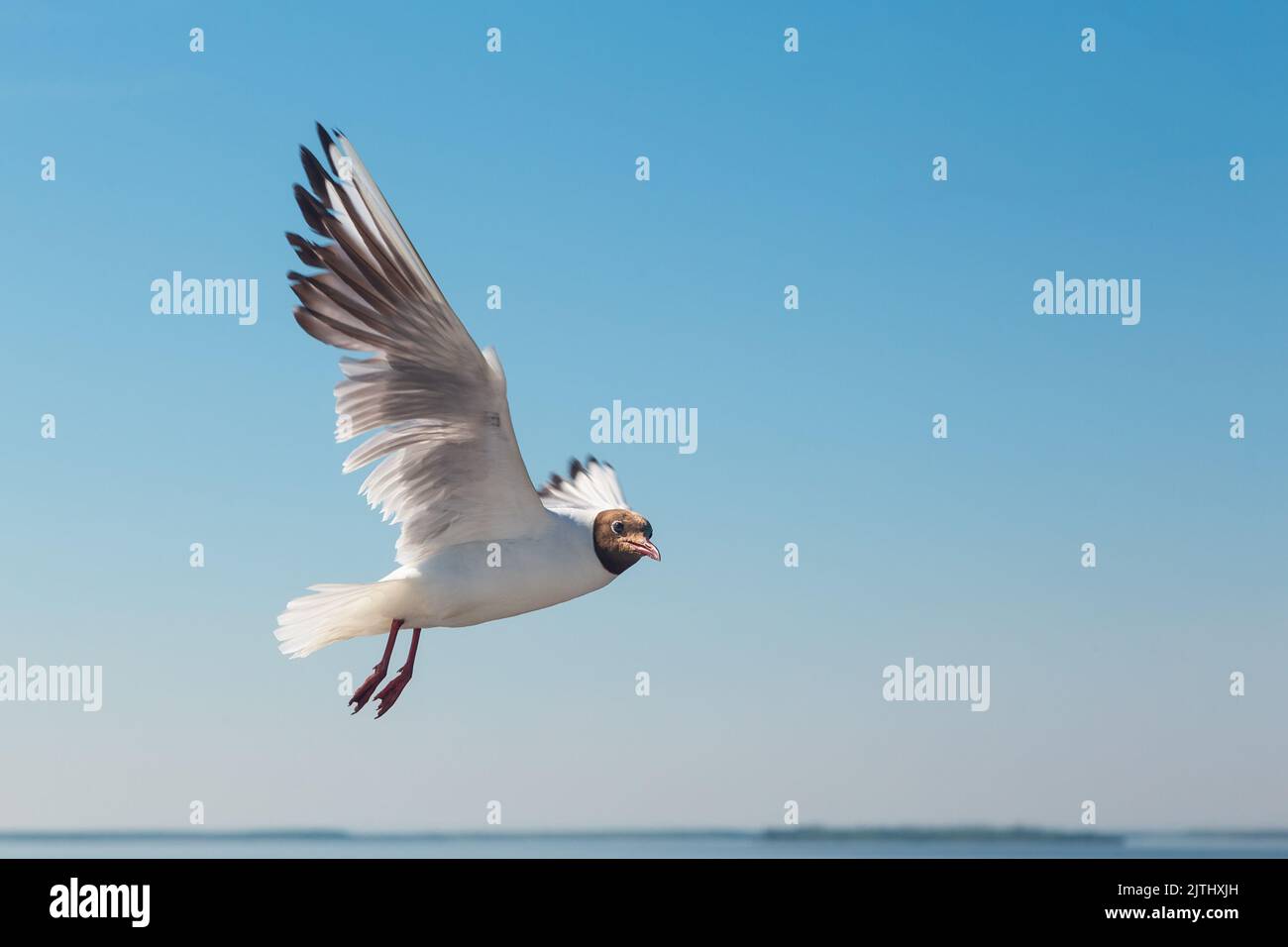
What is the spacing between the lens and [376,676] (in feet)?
23.0

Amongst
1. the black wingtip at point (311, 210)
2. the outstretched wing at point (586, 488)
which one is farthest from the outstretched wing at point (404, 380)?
the outstretched wing at point (586, 488)

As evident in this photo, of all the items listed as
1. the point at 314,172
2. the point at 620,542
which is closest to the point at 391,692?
the point at 620,542

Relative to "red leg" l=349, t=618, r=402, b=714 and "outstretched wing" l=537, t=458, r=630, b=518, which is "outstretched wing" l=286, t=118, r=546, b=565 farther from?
"outstretched wing" l=537, t=458, r=630, b=518

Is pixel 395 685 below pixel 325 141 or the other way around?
below

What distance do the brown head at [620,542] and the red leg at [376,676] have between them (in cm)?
122

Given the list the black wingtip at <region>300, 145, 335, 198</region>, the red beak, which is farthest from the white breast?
the black wingtip at <region>300, 145, 335, 198</region>

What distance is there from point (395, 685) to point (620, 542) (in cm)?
150

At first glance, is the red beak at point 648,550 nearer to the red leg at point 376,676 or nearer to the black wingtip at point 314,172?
the red leg at point 376,676

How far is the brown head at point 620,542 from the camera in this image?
7.26 metres

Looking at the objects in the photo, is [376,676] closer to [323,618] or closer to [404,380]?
[323,618]

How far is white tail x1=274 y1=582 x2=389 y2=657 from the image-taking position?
23.0 ft

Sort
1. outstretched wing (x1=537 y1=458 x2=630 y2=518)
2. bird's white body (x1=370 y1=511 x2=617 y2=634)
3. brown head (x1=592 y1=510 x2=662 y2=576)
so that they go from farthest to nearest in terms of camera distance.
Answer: outstretched wing (x1=537 y1=458 x2=630 y2=518), brown head (x1=592 y1=510 x2=662 y2=576), bird's white body (x1=370 y1=511 x2=617 y2=634)
